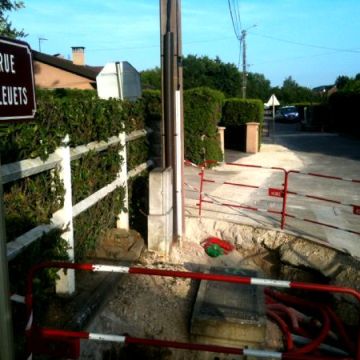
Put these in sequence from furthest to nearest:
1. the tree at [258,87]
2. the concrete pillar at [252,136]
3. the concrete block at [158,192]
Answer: the tree at [258,87]
the concrete pillar at [252,136]
the concrete block at [158,192]

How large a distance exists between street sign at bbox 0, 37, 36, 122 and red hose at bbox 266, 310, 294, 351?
11.6 feet

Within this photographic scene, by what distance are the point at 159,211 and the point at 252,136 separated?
15520mm

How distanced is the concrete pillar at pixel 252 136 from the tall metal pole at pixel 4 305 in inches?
785

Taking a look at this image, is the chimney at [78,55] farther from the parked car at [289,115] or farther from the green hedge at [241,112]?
the green hedge at [241,112]

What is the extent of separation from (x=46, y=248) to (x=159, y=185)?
2.49m

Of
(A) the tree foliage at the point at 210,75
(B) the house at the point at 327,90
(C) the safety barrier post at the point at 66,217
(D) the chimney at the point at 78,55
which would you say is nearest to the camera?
(C) the safety barrier post at the point at 66,217

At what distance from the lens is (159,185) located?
6457mm

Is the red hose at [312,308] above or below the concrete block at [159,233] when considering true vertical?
below

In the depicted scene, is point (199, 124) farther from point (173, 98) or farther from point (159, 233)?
point (159, 233)

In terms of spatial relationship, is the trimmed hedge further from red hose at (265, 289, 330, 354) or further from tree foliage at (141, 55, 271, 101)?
tree foliage at (141, 55, 271, 101)

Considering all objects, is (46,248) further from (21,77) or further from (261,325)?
(21,77)

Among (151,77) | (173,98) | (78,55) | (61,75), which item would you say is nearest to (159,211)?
(173,98)

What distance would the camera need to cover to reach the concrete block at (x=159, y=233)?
6543 mm

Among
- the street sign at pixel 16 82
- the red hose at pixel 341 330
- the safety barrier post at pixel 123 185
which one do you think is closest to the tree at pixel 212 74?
the safety barrier post at pixel 123 185
